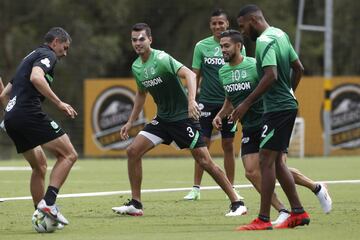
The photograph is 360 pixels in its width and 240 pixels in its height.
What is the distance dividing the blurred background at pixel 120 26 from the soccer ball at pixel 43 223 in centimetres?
2795

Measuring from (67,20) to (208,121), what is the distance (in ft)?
95.8

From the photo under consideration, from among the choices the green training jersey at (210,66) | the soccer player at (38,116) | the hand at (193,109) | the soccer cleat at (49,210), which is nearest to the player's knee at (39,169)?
the soccer player at (38,116)

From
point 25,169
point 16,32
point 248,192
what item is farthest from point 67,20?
point 248,192

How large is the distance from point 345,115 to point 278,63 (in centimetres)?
1982

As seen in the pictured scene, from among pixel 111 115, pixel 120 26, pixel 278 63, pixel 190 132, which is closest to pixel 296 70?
pixel 278 63

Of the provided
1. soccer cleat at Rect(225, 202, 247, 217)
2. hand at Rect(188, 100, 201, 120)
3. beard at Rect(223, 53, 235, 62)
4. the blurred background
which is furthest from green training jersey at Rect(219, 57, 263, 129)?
the blurred background

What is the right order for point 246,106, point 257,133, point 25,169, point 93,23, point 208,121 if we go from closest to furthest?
point 246,106, point 257,133, point 208,121, point 25,169, point 93,23

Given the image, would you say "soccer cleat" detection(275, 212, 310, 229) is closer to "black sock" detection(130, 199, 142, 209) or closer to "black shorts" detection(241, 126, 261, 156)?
"black shorts" detection(241, 126, 261, 156)

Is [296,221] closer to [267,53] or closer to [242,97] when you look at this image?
[267,53]

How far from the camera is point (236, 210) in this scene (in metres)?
12.7

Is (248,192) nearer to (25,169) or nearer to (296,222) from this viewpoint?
(296,222)

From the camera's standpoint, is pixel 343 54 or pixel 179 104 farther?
pixel 343 54

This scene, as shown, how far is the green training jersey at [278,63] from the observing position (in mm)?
10633

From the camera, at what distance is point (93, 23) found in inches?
1854
